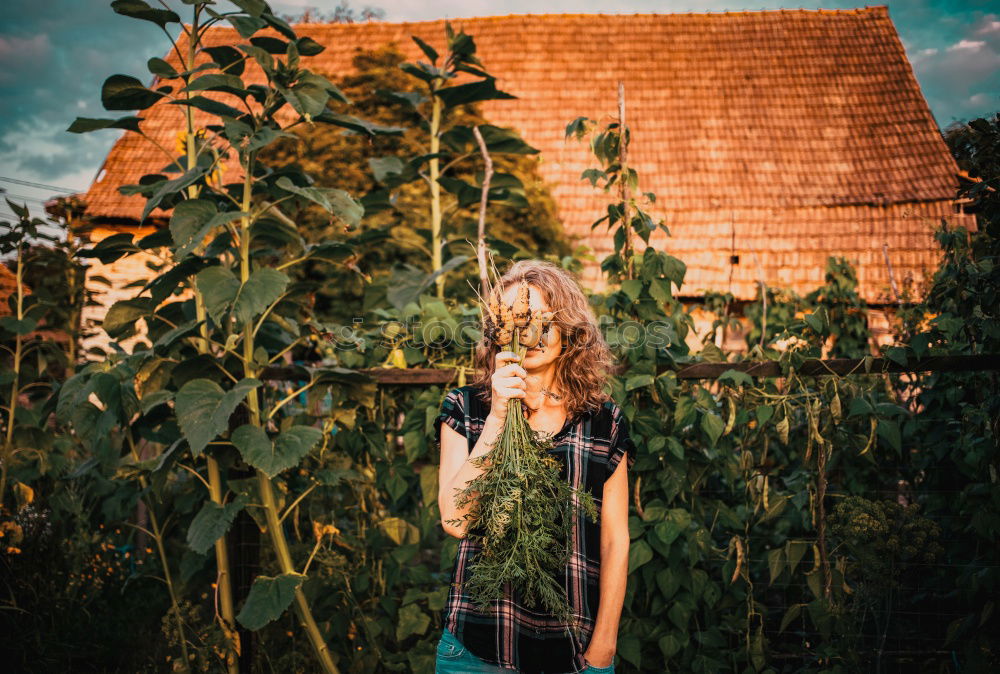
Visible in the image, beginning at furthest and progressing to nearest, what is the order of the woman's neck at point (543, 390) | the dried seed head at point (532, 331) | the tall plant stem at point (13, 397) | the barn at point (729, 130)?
the barn at point (729, 130) → the tall plant stem at point (13, 397) → the woman's neck at point (543, 390) → the dried seed head at point (532, 331)

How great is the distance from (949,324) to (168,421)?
2.92 m

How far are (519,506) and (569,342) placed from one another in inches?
21.7

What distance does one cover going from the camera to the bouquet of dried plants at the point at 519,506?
57.7 inches

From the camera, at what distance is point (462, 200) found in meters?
3.29

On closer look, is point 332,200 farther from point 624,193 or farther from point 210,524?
point 210,524

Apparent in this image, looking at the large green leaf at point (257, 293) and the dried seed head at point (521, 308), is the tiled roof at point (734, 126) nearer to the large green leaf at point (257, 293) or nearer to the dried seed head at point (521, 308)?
the large green leaf at point (257, 293)

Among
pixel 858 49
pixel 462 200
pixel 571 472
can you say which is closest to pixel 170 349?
pixel 462 200

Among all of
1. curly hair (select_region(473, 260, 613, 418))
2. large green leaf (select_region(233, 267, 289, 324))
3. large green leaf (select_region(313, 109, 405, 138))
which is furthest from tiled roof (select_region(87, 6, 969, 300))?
curly hair (select_region(473, 260, 613, 418))

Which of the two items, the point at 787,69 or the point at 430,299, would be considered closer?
the point at 430,299

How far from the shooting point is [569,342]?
6.15 ft

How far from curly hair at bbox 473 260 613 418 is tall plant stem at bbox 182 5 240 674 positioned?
133cm

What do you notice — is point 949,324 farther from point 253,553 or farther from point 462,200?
point 253,553

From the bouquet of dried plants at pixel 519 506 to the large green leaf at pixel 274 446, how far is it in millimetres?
929

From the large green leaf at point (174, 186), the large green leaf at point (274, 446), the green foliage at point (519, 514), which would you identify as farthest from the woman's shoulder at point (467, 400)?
the large green leaf at point (174, 186)
